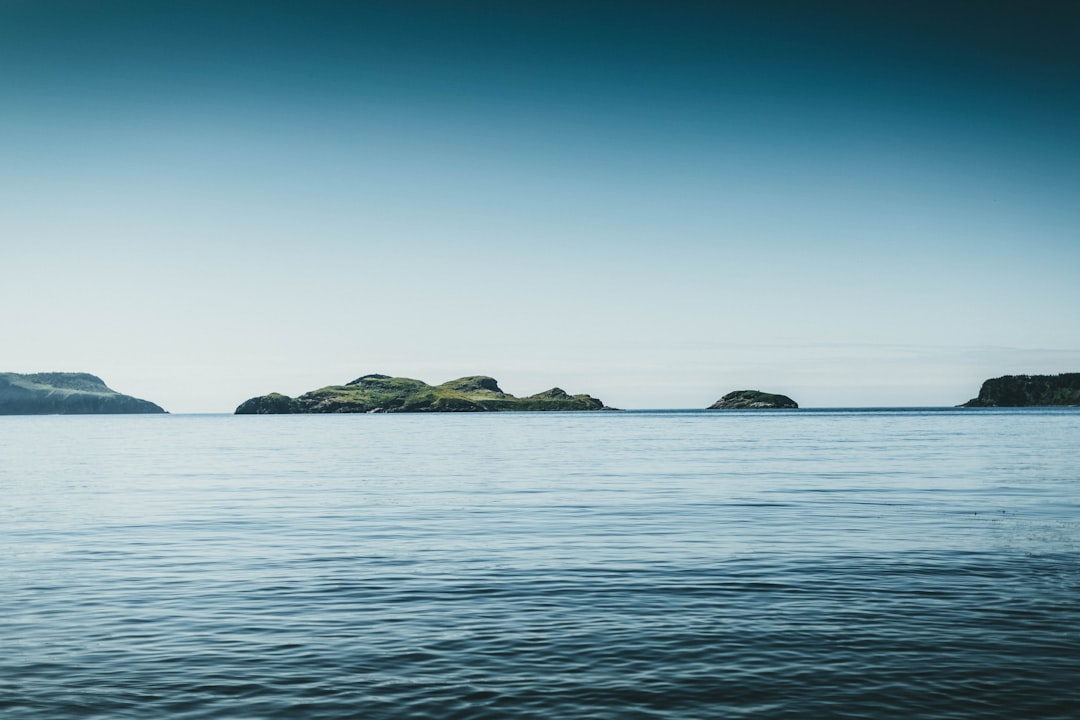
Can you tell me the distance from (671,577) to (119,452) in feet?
351

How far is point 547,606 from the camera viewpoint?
21875 mm

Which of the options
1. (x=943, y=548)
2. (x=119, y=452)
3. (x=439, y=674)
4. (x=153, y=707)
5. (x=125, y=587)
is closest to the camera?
(x=153, y=707)

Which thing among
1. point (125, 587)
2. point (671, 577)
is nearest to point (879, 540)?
point (671, 577)

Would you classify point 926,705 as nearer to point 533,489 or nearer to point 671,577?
point 671,577

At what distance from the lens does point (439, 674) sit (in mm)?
16156

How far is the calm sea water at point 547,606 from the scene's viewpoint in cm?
1499

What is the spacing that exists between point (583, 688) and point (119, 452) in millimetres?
114177

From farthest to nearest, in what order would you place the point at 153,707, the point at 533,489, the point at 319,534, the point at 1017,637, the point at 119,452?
the point at 119,452 → the point at 533,489 → the point at 319,534 → the point at 1017,637 → the point at 153,707

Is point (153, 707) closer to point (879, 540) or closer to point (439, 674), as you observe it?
point (439, 674)

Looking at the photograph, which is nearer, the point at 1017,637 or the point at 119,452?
the point at 1017,637

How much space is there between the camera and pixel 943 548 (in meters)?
30.7

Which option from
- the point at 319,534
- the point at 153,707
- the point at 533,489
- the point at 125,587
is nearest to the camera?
the point at 153,707

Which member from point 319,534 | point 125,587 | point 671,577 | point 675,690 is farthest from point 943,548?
point 125,587

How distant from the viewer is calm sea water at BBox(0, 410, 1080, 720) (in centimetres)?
1499
